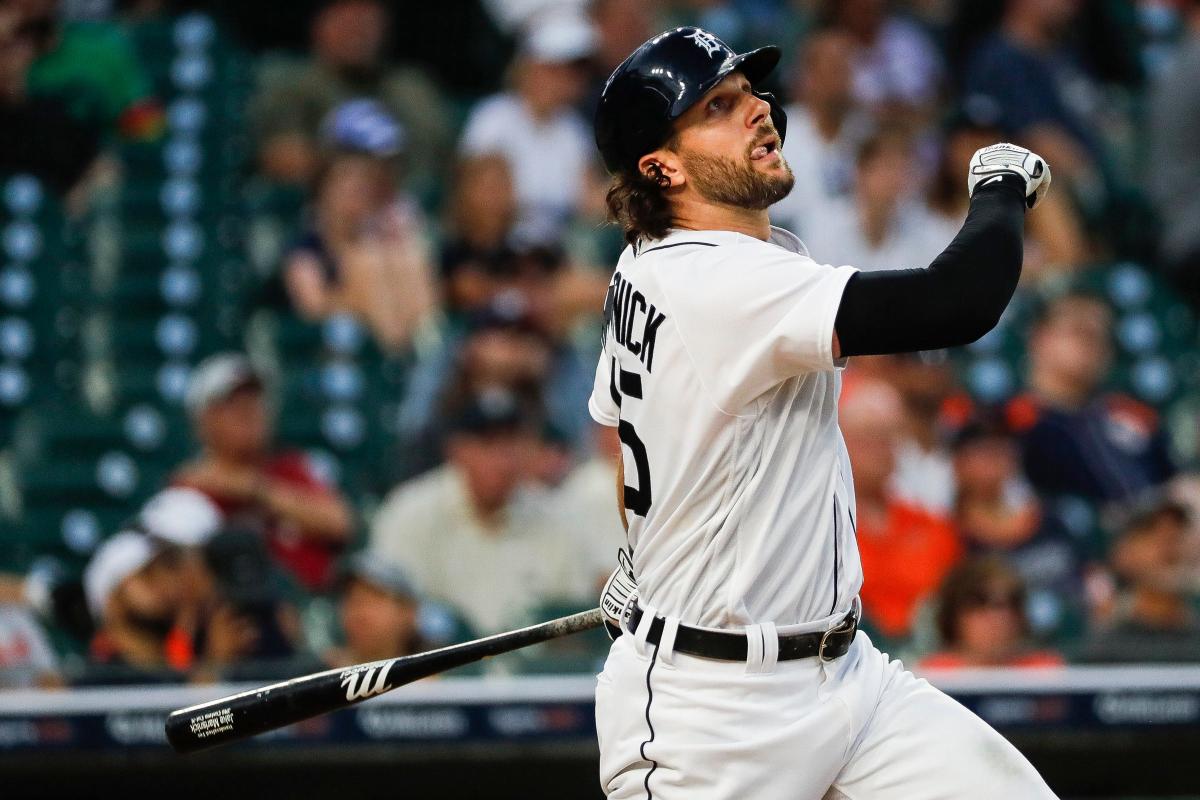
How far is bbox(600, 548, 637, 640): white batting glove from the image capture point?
292cm

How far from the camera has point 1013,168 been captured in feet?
8.91

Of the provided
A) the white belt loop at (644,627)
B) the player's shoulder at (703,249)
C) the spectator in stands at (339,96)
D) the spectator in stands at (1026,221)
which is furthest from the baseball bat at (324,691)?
the spectator in stands at (339,96)

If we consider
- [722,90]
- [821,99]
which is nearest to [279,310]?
[821,99]

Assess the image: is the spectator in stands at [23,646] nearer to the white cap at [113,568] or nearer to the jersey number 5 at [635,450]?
the white cap at [113,568]

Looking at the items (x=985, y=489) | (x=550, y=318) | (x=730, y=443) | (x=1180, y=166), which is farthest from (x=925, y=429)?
(x=730, y=443)

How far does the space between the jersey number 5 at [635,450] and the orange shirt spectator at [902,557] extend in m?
2.47

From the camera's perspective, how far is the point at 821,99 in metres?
7.25

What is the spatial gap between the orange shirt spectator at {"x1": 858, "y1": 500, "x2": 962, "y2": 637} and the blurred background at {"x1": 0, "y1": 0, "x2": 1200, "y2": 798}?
0.05 feet

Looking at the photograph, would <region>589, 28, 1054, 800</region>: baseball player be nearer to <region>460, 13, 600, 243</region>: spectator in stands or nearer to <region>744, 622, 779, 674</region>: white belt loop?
<region>744, 622, 779, 674</region>: white belt loop

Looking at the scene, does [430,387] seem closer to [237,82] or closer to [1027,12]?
[237,82]

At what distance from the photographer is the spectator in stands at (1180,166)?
7.02 m

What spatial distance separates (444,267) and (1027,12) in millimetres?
2887

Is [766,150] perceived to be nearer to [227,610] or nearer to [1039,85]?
[227,610]

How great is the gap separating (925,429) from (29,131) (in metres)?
3.83
